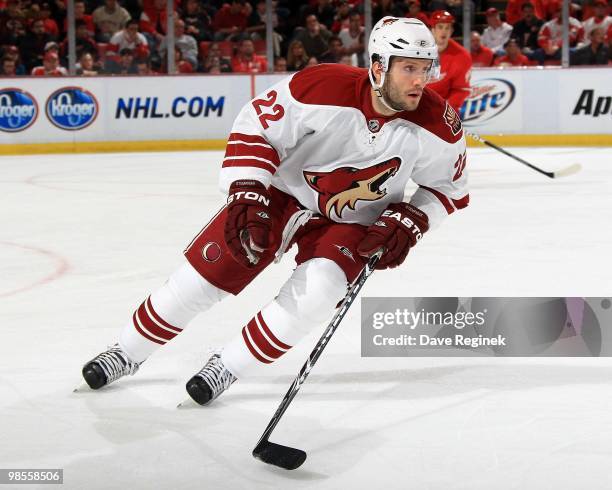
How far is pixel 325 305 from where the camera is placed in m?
2.43

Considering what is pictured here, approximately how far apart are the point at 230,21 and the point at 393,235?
7876 millimetres

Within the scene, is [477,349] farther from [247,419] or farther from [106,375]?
[106,375]

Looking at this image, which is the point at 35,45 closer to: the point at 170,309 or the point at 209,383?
the point at 170,309

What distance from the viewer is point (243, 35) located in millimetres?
9859

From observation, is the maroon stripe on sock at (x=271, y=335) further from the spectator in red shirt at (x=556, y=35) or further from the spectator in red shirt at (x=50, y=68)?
the spectator in red shirt at (x=556, y=35)

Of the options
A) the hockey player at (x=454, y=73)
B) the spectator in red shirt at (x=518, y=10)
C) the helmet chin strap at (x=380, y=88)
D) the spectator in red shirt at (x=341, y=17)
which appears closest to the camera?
the helmet chin strap at (x=380, y=88)

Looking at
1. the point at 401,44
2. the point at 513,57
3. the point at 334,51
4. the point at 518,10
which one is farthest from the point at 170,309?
the point at 518,10

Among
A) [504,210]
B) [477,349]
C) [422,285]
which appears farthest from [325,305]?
[504,210]

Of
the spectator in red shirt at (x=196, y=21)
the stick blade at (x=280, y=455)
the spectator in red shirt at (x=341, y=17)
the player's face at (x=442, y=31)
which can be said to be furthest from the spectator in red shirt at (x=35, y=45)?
the stick blade at (x=280, y=455)

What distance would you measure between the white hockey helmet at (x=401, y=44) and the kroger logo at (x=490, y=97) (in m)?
7.15

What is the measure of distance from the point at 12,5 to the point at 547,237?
A: 6.50 metres

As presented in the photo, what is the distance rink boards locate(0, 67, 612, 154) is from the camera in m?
9.44

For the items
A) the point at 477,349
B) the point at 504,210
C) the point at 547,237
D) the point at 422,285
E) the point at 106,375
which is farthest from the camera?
the point at 504,210

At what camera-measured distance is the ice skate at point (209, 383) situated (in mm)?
2498
